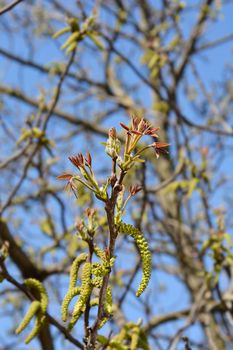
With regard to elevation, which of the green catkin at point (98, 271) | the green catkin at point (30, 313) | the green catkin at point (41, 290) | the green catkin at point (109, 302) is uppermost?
the green catkin at point (41, 290)

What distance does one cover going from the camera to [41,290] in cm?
132

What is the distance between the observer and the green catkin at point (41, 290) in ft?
4.20

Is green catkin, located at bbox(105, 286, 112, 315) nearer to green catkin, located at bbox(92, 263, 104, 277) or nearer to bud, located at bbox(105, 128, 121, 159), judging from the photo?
green catkin, located at bbox(92, 263, 104, 277)

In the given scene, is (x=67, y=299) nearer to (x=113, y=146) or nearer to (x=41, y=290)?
(x=41, y=290)

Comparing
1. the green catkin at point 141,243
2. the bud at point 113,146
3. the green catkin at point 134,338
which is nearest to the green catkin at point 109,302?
the green catkin at point 141,243

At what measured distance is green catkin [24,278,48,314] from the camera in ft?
4.20

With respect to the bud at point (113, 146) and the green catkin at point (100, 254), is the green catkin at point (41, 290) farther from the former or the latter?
the bud at point (113, 146)

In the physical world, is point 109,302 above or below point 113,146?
below

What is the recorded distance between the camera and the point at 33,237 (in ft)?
17.3

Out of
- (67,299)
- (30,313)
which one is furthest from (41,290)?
(67,299)

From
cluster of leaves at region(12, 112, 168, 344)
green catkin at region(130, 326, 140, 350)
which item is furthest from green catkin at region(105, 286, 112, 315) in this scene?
green catkin at region(130, 326, 140, 350)

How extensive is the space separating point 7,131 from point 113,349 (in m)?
2.36

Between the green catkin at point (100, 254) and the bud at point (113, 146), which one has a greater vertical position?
the bud at point (113, 146)

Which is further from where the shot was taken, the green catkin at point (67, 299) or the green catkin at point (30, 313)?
the green catkin at point (30, 313)
